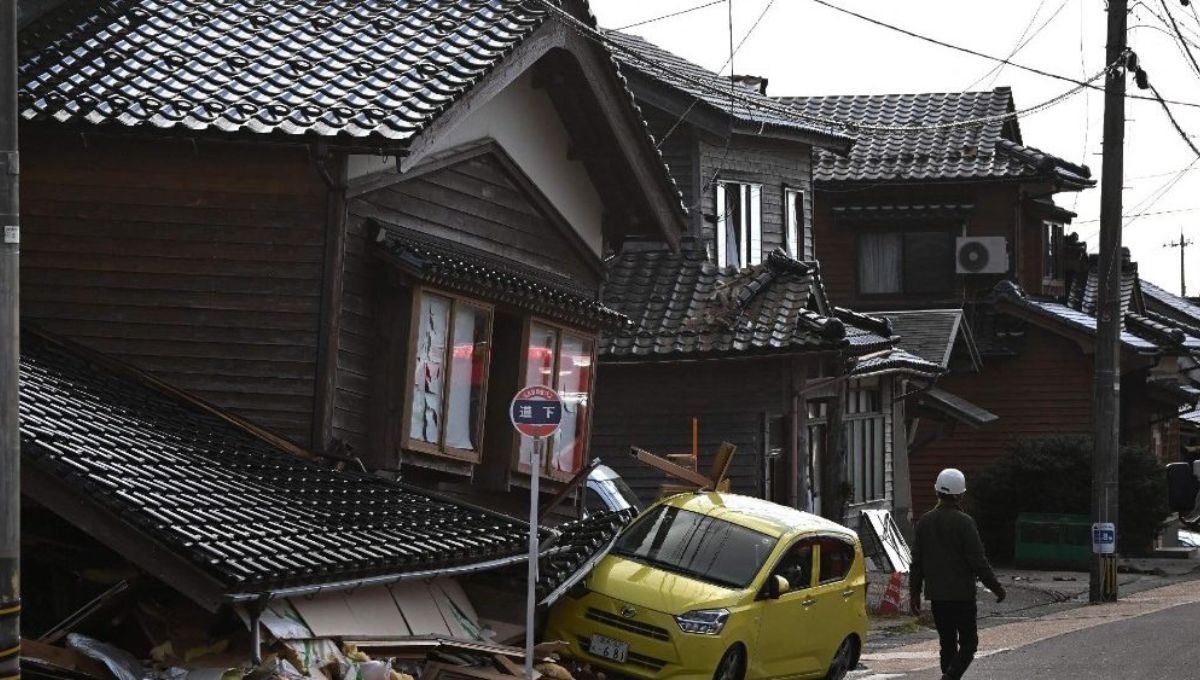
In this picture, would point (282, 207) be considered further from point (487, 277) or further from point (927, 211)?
point (927, 211)

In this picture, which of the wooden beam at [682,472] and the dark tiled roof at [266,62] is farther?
the wooden beam at [682,472]

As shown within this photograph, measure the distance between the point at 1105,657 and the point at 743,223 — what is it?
1503 centimetres

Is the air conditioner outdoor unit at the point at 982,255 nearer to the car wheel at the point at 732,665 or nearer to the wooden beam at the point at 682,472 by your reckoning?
the wooden beam at the point at 682,472

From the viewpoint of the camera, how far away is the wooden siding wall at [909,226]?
42.7 metres

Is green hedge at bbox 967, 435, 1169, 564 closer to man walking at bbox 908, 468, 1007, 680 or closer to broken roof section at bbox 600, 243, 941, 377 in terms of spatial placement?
→ broken roof section at bbox 600, 243, 941, 377

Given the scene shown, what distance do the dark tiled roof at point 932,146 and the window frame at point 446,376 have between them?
22514 millimetres

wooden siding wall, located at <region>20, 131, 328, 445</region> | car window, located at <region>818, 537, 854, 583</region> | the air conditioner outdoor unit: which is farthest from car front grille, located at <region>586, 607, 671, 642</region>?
the air conditioner outdoor unit

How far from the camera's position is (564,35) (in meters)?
19.2

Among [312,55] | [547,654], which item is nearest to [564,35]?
[312,55]

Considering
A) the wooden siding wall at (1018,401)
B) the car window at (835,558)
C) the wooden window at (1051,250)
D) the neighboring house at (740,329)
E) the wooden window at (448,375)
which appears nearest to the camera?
the wooden window at (448,375)

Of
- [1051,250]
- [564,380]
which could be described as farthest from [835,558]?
[1051,250]

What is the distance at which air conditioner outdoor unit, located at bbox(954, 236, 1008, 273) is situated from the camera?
138 feet

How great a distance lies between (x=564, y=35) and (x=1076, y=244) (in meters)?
30.6

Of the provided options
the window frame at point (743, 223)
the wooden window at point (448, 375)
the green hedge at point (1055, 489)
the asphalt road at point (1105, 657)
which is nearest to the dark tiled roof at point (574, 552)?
the wooden window at point (448, 375)
